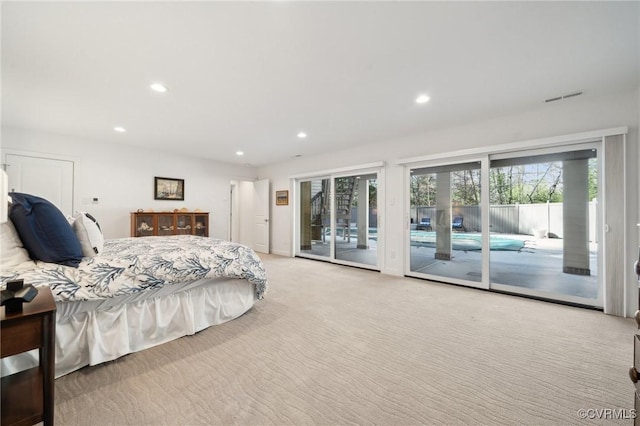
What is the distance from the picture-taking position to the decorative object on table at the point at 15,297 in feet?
3.44

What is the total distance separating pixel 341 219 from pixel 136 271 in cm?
411

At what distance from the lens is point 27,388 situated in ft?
3.73

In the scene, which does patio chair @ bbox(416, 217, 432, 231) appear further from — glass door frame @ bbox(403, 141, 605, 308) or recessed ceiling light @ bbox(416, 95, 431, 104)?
recessed ceiling light @ bbox(416, 95, 431, 104)

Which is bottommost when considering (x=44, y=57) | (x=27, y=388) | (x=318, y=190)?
(x=27, y=388)

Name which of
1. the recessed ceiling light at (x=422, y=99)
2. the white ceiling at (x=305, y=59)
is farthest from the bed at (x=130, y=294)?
the recessed ceiling light at (x=422, y=99)

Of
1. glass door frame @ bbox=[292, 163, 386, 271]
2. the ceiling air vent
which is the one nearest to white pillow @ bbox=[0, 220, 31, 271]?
glass door frame @ bbox=[292, 163, 386, 271]

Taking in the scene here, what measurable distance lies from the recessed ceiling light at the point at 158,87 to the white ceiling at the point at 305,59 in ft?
0.23

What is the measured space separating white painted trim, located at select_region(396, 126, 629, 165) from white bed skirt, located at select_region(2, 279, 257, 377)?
3.37m

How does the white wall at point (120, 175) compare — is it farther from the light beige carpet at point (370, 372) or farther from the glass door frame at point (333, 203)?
the light beige carpet at point (370, 372)

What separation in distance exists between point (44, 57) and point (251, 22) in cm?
188

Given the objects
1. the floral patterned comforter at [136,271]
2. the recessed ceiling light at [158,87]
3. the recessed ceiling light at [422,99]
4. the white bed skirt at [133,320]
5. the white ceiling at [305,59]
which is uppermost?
the recessed ceiling light at [422,99]

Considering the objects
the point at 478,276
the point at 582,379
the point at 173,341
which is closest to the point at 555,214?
the point at 478,276

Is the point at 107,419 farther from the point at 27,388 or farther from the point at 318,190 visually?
the point at 318,190

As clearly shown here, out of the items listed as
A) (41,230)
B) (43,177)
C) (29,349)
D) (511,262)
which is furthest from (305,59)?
(43,177)
